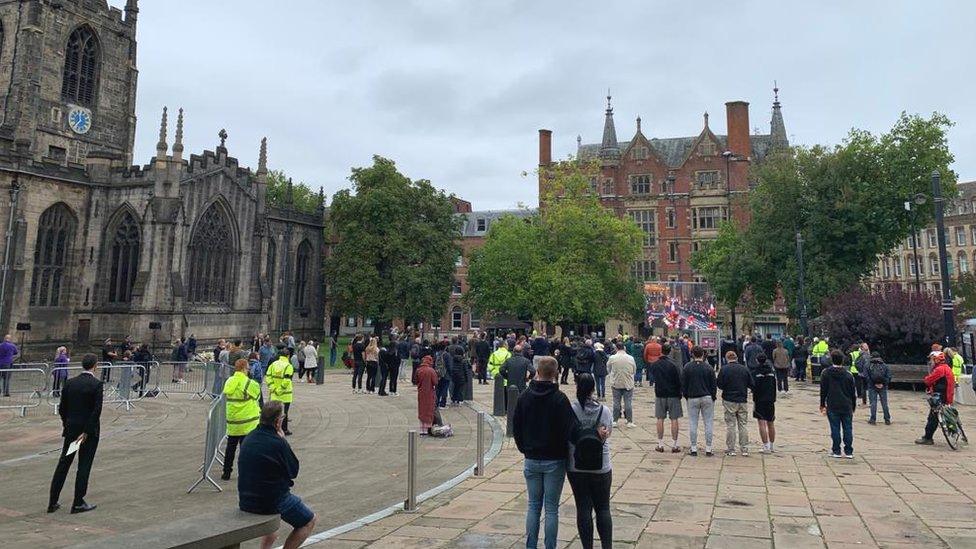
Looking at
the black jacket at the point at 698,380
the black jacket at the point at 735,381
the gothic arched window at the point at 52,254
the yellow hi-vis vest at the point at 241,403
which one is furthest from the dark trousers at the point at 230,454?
the gothic arched window at the point at 52,254

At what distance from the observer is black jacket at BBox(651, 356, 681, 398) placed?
33.3ft

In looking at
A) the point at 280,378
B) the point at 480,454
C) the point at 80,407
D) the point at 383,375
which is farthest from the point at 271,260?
the point at 480,454

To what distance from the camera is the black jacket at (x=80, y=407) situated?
6.89 metres

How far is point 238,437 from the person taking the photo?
28.5 ft

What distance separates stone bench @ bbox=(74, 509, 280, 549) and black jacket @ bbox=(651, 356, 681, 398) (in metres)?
7.36

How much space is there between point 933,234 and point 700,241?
3730cm

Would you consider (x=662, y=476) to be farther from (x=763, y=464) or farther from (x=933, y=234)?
(x=933, y=234)

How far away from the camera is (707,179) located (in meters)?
51.8

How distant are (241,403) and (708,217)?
49030 mm

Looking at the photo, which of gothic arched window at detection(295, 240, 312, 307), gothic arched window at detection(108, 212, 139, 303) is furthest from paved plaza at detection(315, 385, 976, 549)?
gothic arched window at detection(295, 240, 312, 307)

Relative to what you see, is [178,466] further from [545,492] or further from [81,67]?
[81,67]

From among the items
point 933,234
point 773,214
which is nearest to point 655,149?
point 773,214

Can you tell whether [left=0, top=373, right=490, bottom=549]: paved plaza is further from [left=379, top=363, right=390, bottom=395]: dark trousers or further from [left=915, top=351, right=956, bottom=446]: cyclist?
[left=915, top=351, right=956, bottom=446]: cyclist

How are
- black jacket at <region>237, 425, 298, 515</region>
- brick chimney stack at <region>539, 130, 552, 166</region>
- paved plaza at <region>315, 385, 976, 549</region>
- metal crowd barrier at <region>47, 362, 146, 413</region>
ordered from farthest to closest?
1. brick chimney stack at <region>539, 130, 552, 166</region>
2. metal crowd barrier at <region>47, 362, 146, 413</region>
3. paved plaza at <region>315, 385, 976, 549</region>
4. black jacket at <region>237, 425, 298, 515</region>
